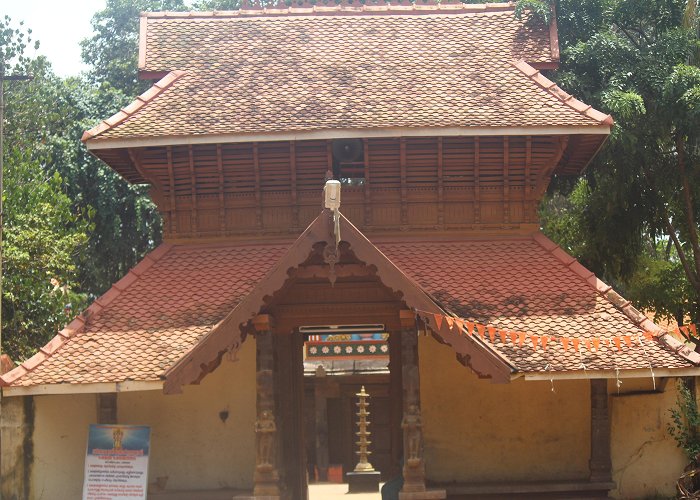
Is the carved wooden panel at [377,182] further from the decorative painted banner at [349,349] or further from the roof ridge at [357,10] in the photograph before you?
the decorative painted banner at [349,349]

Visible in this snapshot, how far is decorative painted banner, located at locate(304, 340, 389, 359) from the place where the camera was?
25.9m

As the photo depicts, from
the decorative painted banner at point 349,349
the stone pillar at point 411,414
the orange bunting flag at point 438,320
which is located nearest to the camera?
the orange bunting flag at point 438,320

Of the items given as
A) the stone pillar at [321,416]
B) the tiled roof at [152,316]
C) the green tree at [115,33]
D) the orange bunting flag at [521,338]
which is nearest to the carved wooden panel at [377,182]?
the tiled roof at [152,316]

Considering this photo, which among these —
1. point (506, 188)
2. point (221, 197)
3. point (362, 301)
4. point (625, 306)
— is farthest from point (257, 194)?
point (625, 306)

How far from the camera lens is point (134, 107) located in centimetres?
1427

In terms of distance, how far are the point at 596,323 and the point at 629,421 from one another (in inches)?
56.1

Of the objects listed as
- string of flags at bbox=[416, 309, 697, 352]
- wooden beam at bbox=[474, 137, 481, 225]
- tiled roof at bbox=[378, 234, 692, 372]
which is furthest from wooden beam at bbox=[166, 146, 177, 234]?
string of flags at bbox=[416, 309, 697, 352]

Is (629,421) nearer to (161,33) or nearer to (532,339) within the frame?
(532,339)

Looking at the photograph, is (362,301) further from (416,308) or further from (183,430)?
(183,430)

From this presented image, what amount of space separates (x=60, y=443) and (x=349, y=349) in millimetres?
13701

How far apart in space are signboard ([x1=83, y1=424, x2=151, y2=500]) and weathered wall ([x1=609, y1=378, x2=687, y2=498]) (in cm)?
563

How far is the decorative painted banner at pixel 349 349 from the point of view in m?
25.9

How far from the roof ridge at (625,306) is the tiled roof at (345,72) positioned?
5.41 ft

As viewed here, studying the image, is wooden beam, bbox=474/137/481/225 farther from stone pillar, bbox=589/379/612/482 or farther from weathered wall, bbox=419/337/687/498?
stone pillar, bbox=589/379/612/482
